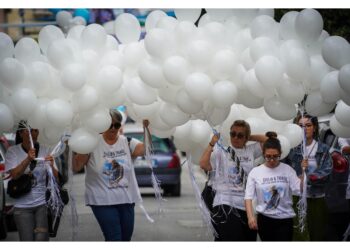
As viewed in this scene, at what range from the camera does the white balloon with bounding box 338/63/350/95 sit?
6.19m

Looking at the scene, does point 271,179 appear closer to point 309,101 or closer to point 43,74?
point 309,101

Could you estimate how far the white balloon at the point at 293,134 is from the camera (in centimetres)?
864

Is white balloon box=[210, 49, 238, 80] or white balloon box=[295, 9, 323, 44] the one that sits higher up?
white balloon box=[295, 9, 323, 44]

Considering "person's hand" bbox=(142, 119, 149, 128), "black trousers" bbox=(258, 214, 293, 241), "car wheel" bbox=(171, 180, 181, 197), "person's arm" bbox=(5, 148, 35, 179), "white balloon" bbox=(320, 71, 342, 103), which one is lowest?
"car wheel" bbox=(171, 180, 181, 197)

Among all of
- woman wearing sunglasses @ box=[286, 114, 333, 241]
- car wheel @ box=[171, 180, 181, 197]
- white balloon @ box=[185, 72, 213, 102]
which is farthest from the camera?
car wheel @ box=[171, 180, 181, 197]

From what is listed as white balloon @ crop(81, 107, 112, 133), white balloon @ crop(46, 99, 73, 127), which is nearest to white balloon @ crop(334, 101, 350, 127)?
white balloon @ crop(81, 107, 112, 133)

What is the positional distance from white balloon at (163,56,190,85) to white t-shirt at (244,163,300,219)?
4.17 feet

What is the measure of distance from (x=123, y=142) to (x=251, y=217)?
157 centimetres

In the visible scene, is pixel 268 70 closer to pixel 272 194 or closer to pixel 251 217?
pixel 272 194

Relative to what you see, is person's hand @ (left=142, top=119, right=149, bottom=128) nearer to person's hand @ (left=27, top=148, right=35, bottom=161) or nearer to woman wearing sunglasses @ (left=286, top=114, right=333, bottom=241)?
person's hand @ (left=27, top=148, right=35, bottom=161)

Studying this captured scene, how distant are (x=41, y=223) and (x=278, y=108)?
105 inches

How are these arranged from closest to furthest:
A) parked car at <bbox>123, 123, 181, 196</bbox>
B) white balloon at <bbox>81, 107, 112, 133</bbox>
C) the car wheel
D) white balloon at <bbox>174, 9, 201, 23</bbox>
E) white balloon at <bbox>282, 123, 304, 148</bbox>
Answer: white balloon at <bbox>174, 9, 201, 23</bbox>
white balloon at <bbox>81, 107, 112, 133</bbox>
white balloon at <bbox>282, 123, 304, 148</bbox>
parked car at <bbox>123, 123, 181, 196</bbox>
the car wheel

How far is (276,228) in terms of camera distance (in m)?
7.49

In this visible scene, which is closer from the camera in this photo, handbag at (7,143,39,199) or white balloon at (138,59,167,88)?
white balloon at (138,59,167,88)
